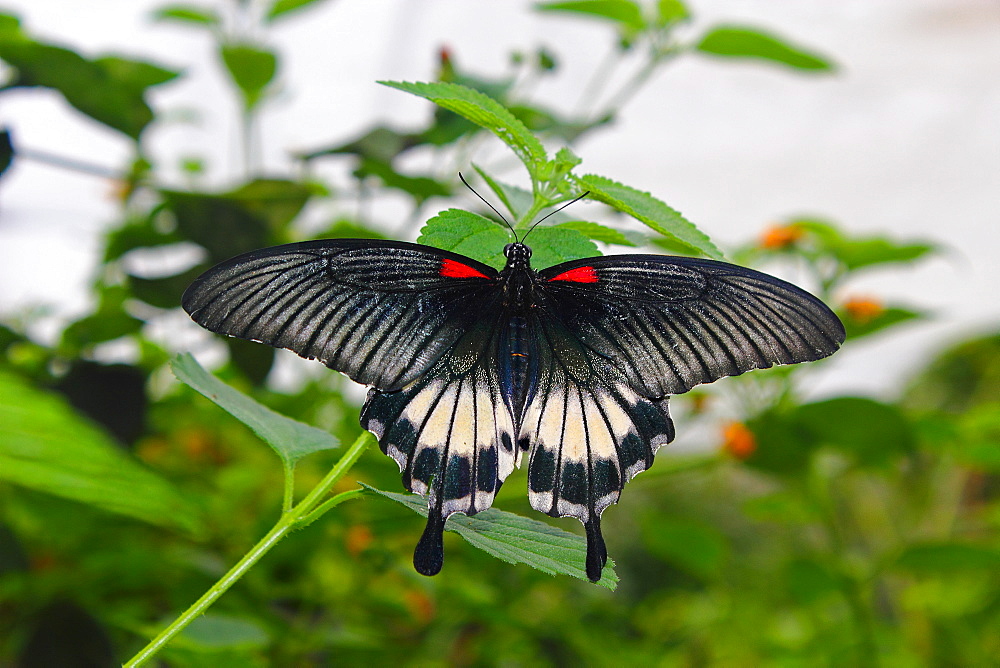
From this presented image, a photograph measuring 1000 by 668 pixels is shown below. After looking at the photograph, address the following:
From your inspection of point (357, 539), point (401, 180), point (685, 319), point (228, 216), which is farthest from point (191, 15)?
point (685, 319)

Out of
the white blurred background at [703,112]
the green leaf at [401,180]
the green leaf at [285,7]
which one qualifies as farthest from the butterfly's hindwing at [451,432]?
the white blurred background at [703,112]

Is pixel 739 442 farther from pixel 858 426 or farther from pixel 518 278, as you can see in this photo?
pixel 518 278

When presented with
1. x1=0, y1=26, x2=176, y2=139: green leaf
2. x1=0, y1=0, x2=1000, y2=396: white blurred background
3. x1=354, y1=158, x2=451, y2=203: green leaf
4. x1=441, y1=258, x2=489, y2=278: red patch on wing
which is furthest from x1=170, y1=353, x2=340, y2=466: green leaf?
x1=0, y1=0, x2=1000, y2=396: white blurred background

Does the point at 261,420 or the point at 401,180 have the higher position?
the point at 401,180

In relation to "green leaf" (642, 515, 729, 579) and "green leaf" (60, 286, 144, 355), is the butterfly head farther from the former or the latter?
"green leaf" (642, 515, 729, 579)

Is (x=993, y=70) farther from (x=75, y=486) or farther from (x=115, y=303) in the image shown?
(x=75, y=486)

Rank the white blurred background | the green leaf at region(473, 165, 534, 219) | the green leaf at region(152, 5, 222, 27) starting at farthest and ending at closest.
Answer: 1. the white blurred background
2. the green leaf at region(152, 5, 222, 27)
3. the green leaf at region(473, 165, 534, 219)
